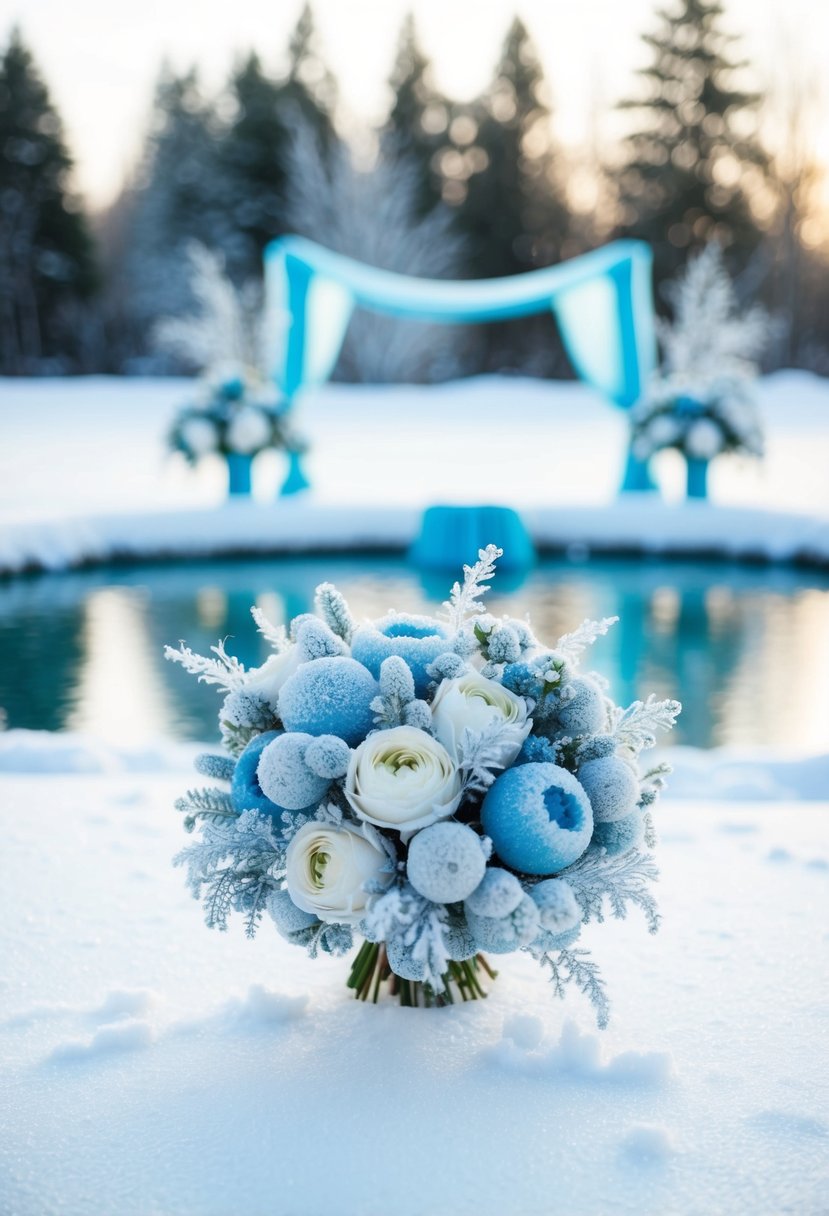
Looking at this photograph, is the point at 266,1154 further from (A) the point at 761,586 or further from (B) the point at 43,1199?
(A) the point at 761,586

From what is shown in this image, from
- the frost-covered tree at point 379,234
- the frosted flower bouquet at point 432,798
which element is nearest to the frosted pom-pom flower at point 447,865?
the frosted flower bouquet at point 432,798

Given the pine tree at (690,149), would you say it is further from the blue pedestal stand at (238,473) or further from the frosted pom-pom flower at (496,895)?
the frosted pom-pom flower at (496,895)

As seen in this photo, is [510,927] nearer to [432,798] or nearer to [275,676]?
[432,798]

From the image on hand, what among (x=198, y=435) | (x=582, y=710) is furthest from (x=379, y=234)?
(x=582, y=710)

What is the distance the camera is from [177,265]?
899 inches

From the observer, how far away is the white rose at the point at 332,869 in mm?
1312

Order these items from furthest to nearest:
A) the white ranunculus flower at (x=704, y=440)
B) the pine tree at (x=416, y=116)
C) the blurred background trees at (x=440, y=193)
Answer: the pine tree at (x=416, y=116)
the blurred background trees at (x=440, y=193)
the white ranunculus flower at (x=704, y=440)

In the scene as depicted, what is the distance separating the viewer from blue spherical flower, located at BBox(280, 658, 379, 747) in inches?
54.5

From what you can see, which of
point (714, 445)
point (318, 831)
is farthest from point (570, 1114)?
point (714, 445)

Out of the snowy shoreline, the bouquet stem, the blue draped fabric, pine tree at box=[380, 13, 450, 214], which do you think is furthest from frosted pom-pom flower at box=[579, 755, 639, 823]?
pine tree at box=[380, 13, 450, 214]

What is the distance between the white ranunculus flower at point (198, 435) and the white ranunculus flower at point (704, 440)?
3.30m

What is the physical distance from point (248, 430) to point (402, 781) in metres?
7.35

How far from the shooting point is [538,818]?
4.28 ft

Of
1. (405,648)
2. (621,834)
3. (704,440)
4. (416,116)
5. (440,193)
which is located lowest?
(621,834)
